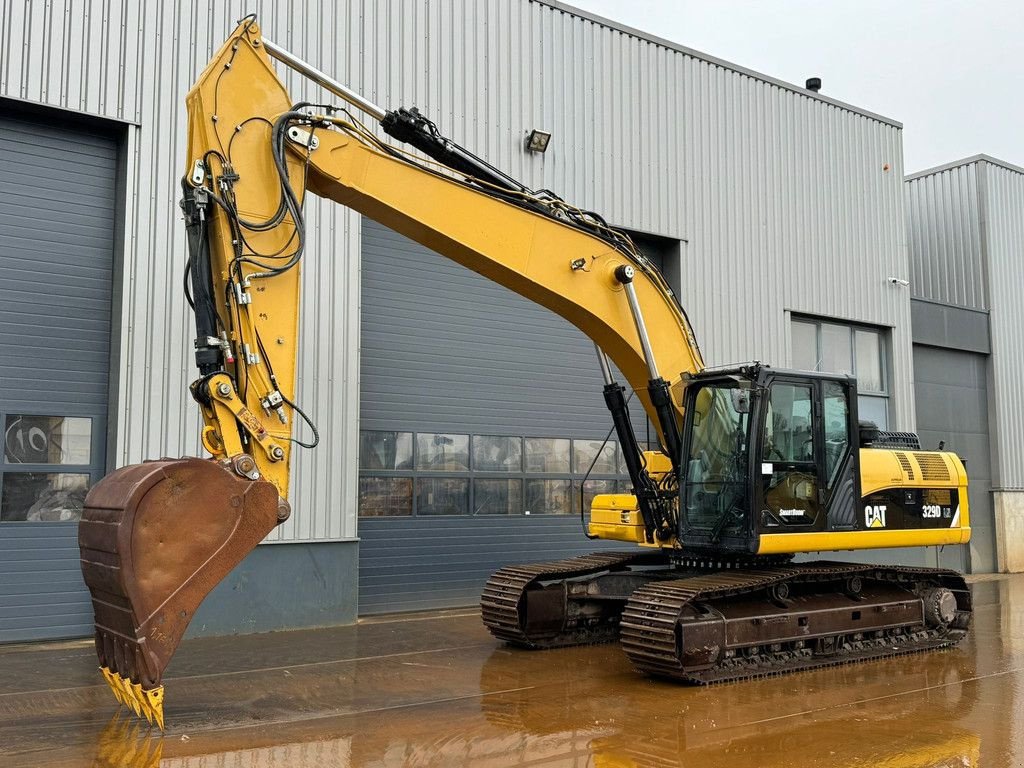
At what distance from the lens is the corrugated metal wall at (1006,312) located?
20.6 m

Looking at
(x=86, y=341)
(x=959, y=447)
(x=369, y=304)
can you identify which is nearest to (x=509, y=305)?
(x=369, y=304)

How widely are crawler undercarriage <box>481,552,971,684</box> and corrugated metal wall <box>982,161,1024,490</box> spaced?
37.0 ft

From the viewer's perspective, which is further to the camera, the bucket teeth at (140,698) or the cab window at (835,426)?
the cab window at (835,426)

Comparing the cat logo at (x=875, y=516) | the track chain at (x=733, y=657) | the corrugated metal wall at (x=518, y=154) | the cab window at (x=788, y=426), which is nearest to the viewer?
the track chain at (x=733, y=657)

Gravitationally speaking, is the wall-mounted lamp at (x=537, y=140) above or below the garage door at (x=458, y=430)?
above

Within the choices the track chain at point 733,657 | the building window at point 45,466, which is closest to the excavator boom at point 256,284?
the track chain at point 733,657

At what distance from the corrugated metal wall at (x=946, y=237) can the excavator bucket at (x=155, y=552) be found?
18176mm

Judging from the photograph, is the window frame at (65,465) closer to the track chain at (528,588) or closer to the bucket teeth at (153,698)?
the track chain at (528,588)

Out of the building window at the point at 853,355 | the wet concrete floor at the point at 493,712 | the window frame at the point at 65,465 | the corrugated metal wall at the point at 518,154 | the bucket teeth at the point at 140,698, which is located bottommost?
the wet concrete floor at the point at 493,712

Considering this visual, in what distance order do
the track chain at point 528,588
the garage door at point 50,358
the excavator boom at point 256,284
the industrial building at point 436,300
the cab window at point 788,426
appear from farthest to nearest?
the industrial building at point 436,300
the garage door at point 50,358
the track chain at point 528,588
the cab window at point 788,426
the excavator boom at point 256,284

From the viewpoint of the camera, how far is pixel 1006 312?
21.1 metres

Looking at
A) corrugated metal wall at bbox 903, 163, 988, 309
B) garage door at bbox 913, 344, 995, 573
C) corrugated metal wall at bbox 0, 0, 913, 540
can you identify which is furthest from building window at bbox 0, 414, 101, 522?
corrugated metal wall at bbox 903, 163, 988, 309

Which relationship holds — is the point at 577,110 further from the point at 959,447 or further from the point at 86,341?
the point at 959,447

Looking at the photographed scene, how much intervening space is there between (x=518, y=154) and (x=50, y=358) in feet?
22.7
